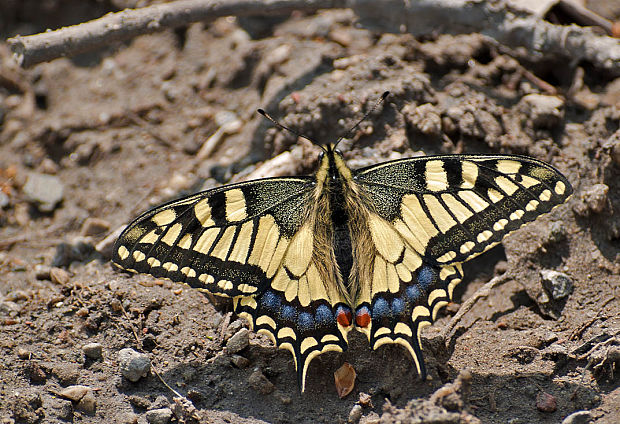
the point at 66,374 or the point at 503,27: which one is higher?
the point at 503,27

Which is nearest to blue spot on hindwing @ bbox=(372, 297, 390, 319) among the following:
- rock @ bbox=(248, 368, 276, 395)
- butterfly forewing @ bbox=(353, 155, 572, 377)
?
butterfly forewing @ bbox=(353, 155, 572, 377)

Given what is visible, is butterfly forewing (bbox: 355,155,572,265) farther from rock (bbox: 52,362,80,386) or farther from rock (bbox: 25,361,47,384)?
rock (bbox: 25,361,47,384)

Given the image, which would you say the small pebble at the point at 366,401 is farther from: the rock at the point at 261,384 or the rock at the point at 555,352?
the rock at the point at 555,352

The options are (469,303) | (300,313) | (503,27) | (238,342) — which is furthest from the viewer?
(503,27)

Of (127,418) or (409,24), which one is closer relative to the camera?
(127,418)

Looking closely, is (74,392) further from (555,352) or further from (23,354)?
(555,352)

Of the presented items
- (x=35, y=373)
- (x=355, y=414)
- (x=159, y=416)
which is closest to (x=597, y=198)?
(x=355, y=414)
